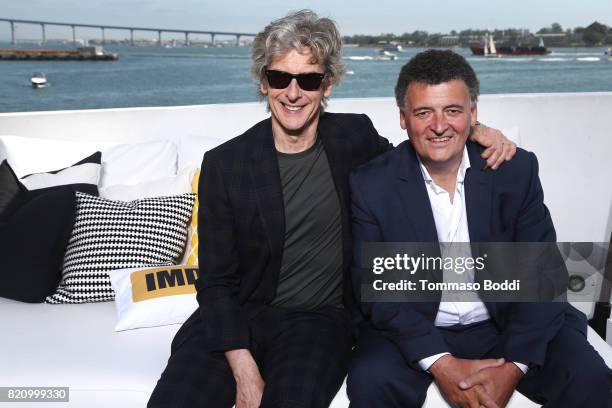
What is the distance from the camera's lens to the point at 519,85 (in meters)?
57.3

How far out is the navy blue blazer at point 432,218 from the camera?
6.44 feet

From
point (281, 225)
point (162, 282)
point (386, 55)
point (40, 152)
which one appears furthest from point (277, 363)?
point (386, 55)

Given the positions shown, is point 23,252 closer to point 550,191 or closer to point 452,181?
point 452,181

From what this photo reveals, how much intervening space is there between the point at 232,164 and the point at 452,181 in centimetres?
67

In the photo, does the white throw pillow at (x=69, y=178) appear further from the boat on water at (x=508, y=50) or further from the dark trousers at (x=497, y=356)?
the boat on water at (x=508, y=50)

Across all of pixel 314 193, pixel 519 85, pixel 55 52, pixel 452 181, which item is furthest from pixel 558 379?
pixel 55 52

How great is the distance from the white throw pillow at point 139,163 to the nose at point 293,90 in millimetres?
1235

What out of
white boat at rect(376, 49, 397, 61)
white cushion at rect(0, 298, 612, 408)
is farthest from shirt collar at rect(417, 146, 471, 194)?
white boat at rect(376, 49, 397, 61)

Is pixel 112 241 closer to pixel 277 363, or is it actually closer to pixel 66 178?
pixel 66 178

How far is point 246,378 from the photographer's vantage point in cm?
188

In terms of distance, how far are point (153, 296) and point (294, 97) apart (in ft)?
3.03

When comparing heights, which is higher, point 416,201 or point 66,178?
point 416,201

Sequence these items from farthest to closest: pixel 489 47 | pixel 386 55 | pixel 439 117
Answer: pixel 386 55, pixel 489 47, pixel 439 117

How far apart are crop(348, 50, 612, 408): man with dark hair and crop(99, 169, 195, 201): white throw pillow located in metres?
1.06
